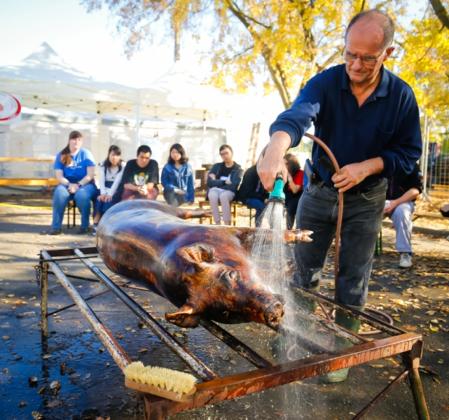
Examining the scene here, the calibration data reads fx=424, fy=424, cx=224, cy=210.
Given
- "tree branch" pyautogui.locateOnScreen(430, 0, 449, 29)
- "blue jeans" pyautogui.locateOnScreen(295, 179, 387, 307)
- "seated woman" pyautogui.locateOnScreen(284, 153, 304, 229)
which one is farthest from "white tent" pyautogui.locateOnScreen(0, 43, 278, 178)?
"blue jeans" pyautogui.locateOnScreen(295, 179, 387, 307)

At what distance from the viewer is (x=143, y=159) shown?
7152 millimetres

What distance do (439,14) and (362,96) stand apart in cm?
542

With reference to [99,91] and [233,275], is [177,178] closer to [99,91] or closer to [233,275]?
[99,91]

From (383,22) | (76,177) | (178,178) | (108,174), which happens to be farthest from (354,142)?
(76,177)

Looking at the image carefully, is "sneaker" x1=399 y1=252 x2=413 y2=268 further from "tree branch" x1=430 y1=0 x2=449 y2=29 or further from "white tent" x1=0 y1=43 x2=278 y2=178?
"white tent" x1=0 y1=43 x2=278 y2=178

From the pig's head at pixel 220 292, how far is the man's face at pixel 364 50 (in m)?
1.09

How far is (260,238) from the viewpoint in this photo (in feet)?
5.83

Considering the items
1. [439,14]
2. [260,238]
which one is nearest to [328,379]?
[260,238]

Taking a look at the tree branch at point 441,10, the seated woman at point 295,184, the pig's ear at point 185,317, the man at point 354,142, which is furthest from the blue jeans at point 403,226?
the pig's ear at point 185,317

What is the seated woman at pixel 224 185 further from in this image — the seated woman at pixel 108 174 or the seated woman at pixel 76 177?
the seated woman at pixel 76 177

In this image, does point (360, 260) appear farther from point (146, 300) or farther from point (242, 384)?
point (146, 300)

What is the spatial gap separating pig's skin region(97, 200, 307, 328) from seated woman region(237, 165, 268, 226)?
4.70m

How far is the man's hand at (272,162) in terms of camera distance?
161 centimetres

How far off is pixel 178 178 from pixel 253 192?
157 centimetres
